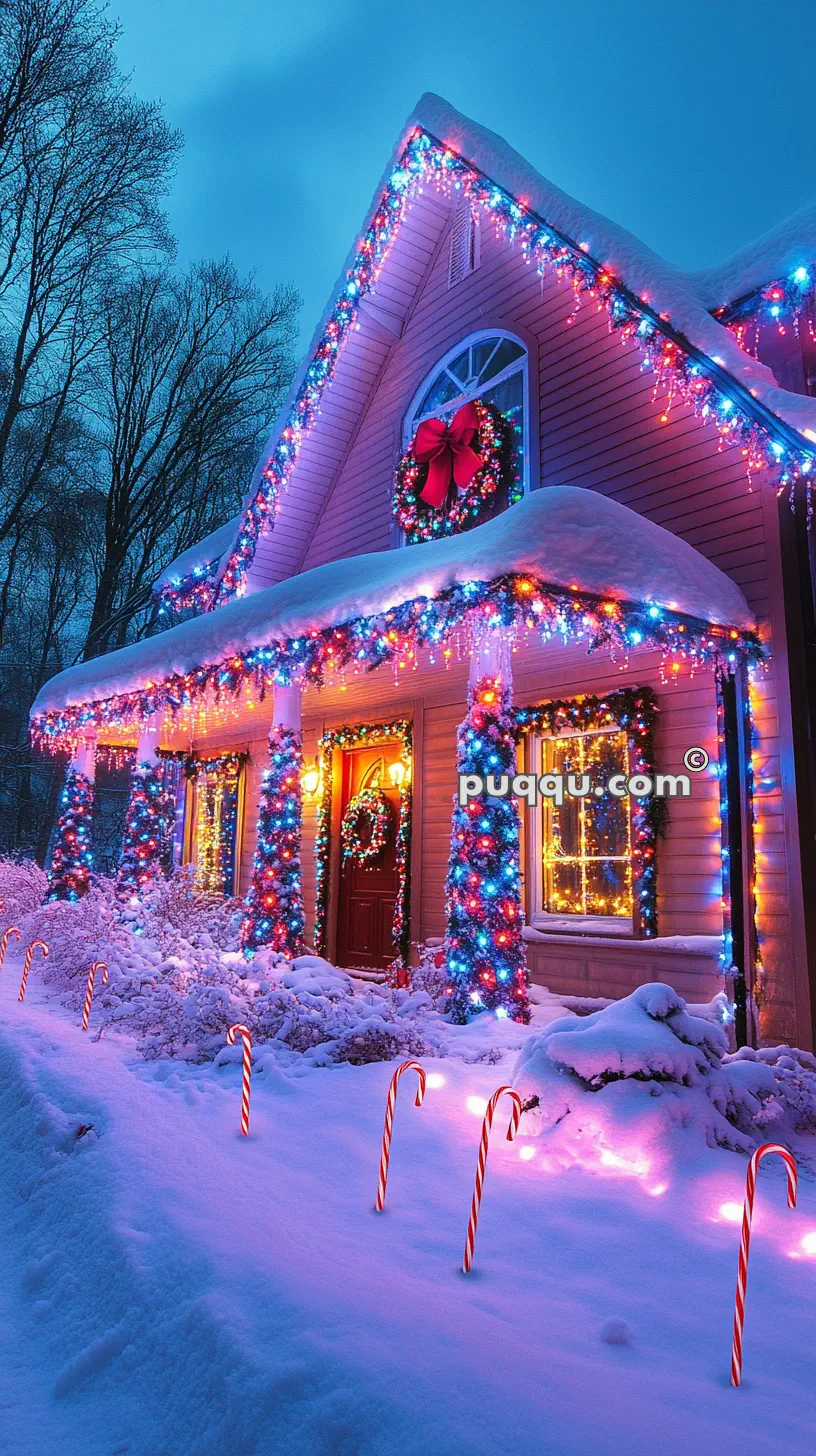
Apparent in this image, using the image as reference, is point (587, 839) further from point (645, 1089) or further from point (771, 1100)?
point (645, 1089)

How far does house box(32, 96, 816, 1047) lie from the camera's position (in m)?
6.95

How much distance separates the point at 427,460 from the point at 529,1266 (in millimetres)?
8904

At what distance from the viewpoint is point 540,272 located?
33.1 ft

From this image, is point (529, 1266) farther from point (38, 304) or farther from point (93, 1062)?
point (38, 304)

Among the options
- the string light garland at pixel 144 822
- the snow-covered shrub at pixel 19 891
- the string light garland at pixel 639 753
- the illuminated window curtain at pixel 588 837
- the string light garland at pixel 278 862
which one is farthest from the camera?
the snow-covered shrub at pixel 19 891

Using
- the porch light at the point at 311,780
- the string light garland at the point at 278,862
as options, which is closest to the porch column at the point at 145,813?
the porch light at the point at 311,780

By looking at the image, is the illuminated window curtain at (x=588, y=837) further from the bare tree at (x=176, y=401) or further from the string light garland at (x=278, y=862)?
the bare tree at (x=176, y=401)

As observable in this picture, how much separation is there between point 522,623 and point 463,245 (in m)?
6.95

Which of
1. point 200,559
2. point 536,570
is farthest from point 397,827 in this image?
point 200,559

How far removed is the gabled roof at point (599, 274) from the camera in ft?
22.6

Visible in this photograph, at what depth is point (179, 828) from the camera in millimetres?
16672

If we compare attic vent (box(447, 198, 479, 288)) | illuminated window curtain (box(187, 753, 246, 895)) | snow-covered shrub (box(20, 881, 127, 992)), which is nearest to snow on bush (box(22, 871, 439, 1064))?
snow-covered shrub (box(20, 881, 127, 992))

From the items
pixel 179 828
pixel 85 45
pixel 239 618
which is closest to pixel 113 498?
pixel 85 45

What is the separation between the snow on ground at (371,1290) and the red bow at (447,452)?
6.89 meters
